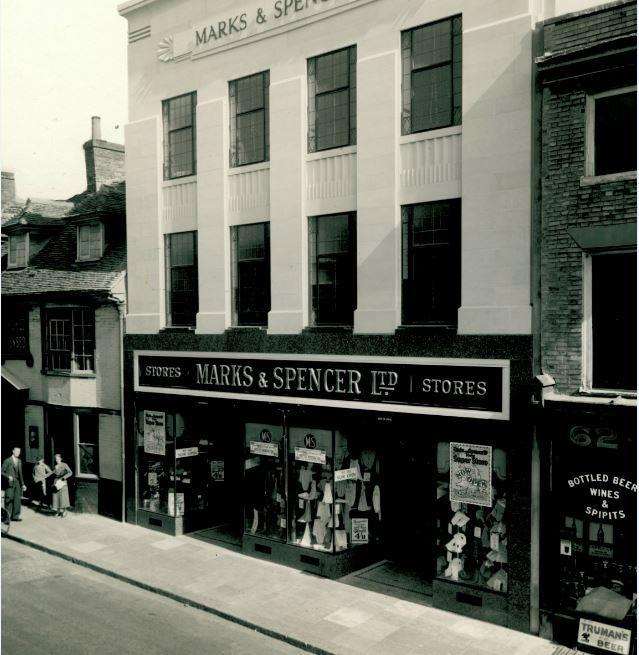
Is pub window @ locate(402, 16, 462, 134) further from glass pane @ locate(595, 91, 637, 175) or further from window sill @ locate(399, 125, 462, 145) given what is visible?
glass pane @ locate(595, 91, 637, 175)

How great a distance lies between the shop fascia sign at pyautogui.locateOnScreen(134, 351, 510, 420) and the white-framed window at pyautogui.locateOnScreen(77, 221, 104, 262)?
3.80 m

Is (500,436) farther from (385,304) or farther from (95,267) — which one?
(95,267)

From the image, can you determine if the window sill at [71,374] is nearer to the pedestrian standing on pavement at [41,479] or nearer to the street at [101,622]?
the pedestrian standing on pavement at [41,479]

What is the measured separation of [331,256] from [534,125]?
4.87 metres

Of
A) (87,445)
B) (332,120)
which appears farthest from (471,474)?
(87,445)

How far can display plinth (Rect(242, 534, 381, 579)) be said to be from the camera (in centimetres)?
1425

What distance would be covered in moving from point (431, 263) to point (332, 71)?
15.3ft

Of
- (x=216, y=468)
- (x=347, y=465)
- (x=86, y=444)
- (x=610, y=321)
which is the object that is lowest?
(x=216, y=468)

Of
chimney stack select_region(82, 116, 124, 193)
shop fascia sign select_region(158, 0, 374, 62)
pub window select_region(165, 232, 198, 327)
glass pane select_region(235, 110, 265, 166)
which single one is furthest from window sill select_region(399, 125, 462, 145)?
chimney stack select_region(82, 116, 124, 193)

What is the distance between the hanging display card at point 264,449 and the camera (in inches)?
601

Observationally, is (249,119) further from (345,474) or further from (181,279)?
(345,474)

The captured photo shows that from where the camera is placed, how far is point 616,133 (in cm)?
1077

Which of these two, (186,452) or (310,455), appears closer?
(310,455)

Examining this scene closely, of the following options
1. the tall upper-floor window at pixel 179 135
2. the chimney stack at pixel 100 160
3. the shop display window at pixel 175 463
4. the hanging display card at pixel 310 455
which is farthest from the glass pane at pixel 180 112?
the hanging display card at pixel 310 455
